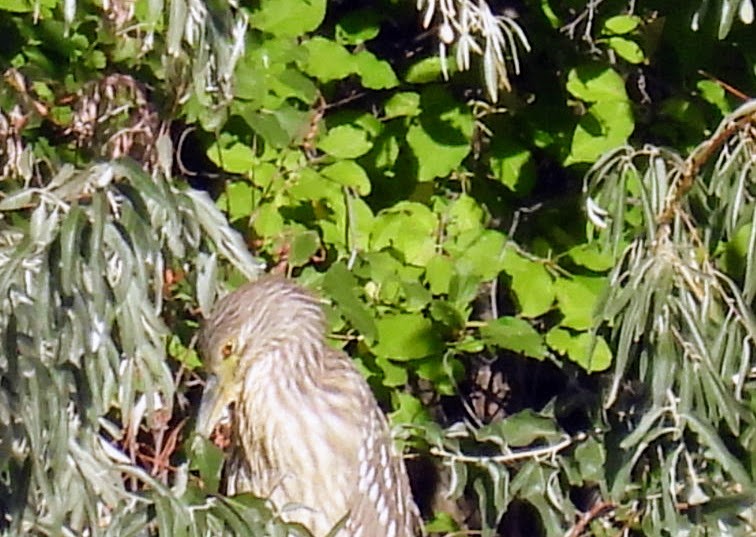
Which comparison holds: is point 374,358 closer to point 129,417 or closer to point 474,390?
point 474,390

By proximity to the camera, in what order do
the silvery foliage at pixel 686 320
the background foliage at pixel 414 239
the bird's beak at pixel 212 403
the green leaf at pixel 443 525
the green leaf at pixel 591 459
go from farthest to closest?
the green leaf at pixel 443 525, the bird's beak at pixel 212 403, the green leaf at pixel 591 459, the silvery foliage at pixel 686 320, the background foliage at pixel 414 239

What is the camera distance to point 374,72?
4.30m

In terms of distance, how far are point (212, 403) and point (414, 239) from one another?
603 mm

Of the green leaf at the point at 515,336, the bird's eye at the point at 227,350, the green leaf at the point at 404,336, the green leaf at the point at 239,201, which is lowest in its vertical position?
the green leaf at the point at 515,336

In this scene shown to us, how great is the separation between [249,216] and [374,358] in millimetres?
408

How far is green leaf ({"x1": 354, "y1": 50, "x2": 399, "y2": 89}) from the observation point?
4281 mm

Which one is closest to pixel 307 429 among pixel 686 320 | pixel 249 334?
pixel 249 334

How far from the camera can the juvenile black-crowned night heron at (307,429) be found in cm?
417

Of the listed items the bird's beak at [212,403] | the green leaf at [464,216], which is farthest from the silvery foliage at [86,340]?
the green leaf at [464,216]

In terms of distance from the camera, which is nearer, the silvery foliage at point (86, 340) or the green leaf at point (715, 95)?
the silvery foliage at point (86, 340)

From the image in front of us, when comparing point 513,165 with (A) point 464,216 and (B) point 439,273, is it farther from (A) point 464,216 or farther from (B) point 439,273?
(B) point 439,273

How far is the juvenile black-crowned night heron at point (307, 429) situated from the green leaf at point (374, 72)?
0.44m

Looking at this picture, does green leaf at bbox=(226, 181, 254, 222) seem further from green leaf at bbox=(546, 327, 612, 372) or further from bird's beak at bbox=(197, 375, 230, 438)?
green leaf at bbox=(546, 327, 612, 372)

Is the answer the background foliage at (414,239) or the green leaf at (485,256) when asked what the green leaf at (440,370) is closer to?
the background foliage at (414,239)
